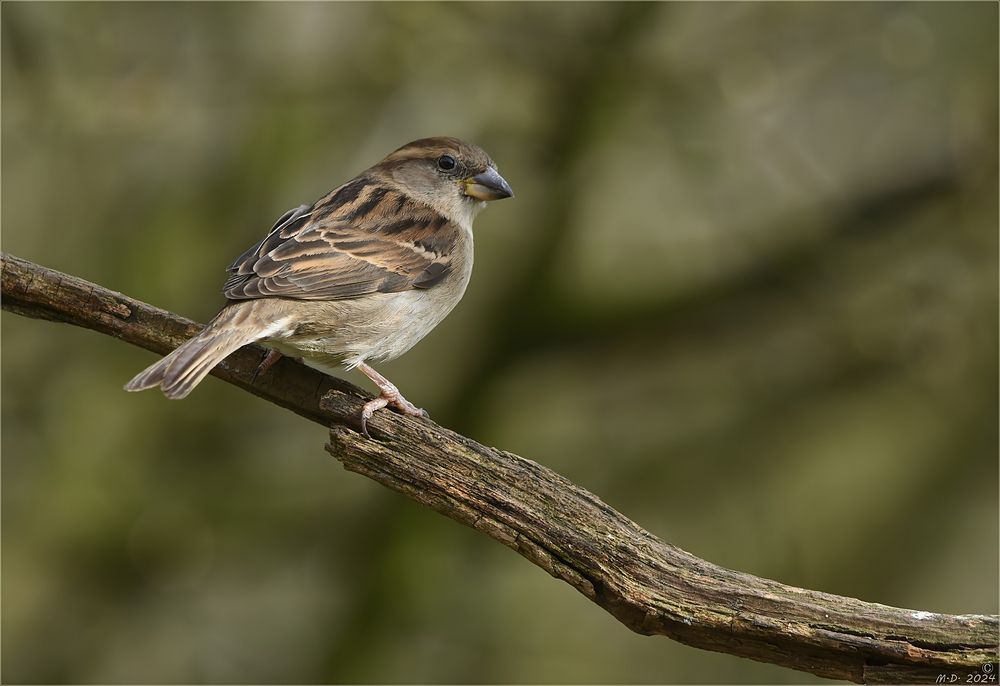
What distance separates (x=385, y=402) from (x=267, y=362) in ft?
2.09

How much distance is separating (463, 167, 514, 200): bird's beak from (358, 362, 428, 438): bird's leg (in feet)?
4.71

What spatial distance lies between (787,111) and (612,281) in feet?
6.10

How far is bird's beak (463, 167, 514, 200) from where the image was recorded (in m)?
5.88

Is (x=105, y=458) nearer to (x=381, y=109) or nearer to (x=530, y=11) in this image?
(x=381, y=109)

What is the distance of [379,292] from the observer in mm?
5086

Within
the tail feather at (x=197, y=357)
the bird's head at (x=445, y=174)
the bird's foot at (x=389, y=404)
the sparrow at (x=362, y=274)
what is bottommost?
the tail feather at (x=197, y=357)

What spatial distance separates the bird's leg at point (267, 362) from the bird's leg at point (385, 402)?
0.39m

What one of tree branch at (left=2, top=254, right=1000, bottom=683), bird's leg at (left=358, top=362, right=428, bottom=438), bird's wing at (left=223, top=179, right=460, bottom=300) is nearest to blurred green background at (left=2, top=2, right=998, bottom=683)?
bird's wing at (left=223, top=179, right=460, bottom=300)

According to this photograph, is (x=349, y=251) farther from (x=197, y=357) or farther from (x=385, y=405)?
(x=197, y=357)

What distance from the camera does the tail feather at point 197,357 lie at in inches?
160

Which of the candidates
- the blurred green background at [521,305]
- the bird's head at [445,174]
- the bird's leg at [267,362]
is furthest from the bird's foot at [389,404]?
the blurred green background at [521,305]

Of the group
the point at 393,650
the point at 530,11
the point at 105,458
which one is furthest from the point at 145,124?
the point at 393,650

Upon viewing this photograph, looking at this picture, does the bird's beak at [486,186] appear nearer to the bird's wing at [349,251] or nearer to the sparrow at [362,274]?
the sparrow at [362,274]

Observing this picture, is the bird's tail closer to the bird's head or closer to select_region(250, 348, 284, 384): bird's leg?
→ select_region(250, 348, 284, 384): bird's leg
